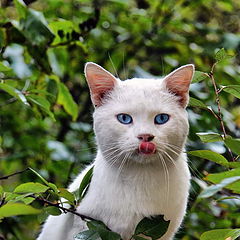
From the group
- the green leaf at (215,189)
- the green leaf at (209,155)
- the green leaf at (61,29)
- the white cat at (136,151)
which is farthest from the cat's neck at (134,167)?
the green leaf at (61,29)

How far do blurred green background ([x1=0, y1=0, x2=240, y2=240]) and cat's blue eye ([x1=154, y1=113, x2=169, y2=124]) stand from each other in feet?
1.51

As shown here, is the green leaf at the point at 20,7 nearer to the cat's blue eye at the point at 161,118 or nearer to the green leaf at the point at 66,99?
the green leaf at the point at 66,99

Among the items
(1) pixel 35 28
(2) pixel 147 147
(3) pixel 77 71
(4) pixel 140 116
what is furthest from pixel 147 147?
(3) pixel 77 71

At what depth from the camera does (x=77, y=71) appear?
329 cm

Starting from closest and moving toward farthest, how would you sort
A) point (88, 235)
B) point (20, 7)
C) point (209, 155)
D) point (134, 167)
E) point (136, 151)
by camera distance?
point (209, 155) < point (88, 235) < point (136, 151) < point (134, 167) < point (20, 7)

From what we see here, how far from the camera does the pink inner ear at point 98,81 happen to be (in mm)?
1680

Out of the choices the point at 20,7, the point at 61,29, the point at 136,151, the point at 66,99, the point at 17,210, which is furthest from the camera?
the point at 66,99

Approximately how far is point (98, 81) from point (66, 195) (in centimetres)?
41

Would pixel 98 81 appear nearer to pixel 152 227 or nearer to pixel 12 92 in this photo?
pixel 12 92

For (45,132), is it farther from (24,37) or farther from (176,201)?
(176,201)

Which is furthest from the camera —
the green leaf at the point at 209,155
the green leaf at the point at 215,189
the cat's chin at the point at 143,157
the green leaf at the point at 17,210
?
the cat's chin at the point at 143,157

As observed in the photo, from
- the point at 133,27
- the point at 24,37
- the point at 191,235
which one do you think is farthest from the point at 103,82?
the point at 133,27

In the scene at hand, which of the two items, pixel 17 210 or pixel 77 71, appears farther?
pixel 77 71

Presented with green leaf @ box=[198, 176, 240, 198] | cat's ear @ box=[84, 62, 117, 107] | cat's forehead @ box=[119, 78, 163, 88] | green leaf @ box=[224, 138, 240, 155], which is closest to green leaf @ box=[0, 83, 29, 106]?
cat's ear @ box=[84, 62, 117, 107]
